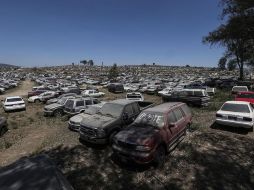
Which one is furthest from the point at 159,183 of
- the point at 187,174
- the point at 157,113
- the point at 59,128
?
the point at 59,128

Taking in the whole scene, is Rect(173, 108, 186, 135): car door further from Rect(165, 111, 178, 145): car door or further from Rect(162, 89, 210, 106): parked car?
Rect(162, 89, 210, 106): parked car

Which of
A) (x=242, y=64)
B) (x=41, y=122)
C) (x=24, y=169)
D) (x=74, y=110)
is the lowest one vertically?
(x=41, y=122)

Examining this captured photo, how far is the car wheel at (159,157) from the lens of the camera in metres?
7.44

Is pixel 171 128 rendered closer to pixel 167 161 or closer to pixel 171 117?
pixel 171 117

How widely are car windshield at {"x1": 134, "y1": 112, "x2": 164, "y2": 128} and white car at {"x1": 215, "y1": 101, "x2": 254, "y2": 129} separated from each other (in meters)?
5.26

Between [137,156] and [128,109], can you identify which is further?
[128,109]

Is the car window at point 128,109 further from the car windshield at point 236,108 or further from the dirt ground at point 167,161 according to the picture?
the car windshield at point 236,108

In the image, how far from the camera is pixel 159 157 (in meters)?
7.59

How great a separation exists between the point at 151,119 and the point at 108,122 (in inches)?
87.1

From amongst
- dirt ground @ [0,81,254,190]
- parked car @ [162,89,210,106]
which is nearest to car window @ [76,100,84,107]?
dirt ground @ [0,81,254,190]

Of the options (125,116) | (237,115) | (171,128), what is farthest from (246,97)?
(125,116)

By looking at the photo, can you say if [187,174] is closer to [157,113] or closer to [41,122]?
[157,113]

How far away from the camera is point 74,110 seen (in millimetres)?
15516

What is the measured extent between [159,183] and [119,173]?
5.01 ft
